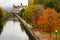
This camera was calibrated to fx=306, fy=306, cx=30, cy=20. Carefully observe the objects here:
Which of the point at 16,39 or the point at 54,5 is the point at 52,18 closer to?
the point at 16,39

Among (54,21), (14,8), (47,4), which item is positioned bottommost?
(14,8)

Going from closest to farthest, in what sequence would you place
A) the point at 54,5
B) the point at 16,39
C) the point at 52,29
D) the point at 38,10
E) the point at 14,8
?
the point at 52,29
the point at 16,39
the point at 38,10
the point at 54,5
the point at 14,8

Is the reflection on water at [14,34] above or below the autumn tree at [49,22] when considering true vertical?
below

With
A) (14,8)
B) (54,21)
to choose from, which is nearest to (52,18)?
(54,21)

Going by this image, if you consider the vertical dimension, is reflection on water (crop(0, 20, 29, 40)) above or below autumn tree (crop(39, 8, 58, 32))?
below

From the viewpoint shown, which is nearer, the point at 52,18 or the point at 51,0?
the point at 52,18

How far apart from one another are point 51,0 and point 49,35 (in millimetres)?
16645

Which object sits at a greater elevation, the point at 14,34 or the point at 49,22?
the point at 49,22

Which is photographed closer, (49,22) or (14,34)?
(49,22)

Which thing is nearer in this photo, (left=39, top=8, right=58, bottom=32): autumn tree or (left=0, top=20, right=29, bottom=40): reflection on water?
(left=39, top=8, right=58, bottom=32): autumn tree

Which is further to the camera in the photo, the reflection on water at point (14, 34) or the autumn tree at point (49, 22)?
the reflection on water at point (14, 34)

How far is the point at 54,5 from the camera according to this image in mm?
40156

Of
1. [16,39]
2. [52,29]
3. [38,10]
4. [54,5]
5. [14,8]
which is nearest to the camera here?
[52,29]

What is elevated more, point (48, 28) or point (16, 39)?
point (48, 28)
